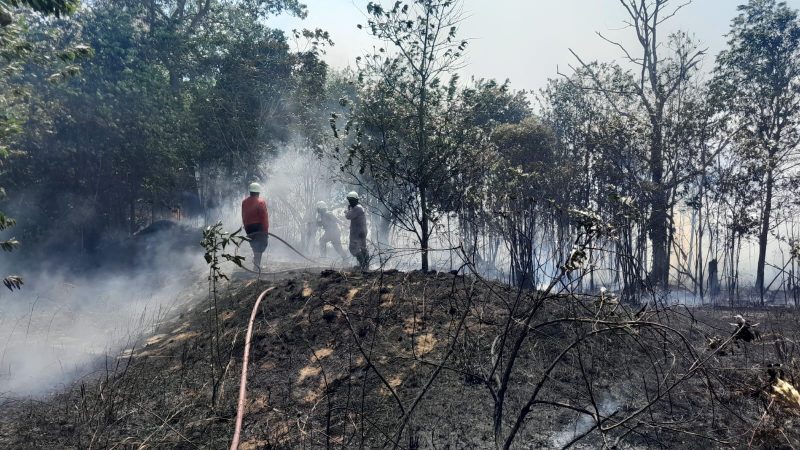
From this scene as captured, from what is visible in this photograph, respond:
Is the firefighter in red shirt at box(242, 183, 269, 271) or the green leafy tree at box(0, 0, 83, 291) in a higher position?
the green leafy tree at box(0, 0, 83, 291)

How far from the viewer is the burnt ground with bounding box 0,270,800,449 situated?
14.9ft

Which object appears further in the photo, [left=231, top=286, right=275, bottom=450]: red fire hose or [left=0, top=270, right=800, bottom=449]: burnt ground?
[left=0, top=270, right=800, bottom=449]: burnt ground

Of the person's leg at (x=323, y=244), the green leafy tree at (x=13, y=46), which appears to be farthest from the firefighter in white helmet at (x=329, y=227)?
the green leafy tree at (x=13, y=46)

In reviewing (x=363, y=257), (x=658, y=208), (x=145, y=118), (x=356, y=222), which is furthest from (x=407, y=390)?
→ (x=145, y=118)

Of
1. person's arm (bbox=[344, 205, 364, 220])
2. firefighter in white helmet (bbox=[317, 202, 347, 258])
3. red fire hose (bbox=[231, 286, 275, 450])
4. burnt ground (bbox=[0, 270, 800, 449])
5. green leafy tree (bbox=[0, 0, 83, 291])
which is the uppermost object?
green leafy tree (bbox=[0, 0, 83, 291])

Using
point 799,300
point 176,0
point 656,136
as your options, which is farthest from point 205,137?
point 799,300

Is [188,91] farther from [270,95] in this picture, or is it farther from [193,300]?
[193,300]

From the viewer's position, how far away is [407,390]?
5461 mm

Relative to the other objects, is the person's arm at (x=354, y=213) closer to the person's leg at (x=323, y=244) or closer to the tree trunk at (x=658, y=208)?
the person's leg at (x=323, y=244)

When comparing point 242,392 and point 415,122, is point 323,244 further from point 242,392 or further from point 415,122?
point 242,392

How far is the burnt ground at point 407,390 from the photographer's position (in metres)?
4.55

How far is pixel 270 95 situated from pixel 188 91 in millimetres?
3204

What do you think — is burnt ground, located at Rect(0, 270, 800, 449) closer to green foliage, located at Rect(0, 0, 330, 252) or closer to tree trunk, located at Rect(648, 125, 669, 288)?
tree trunk, located at Rect(648, 125, 669, 288)

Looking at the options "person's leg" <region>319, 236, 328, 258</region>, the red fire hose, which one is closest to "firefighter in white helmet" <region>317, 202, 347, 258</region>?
"person's leg" <region>319, 236, 328, 258</region>
